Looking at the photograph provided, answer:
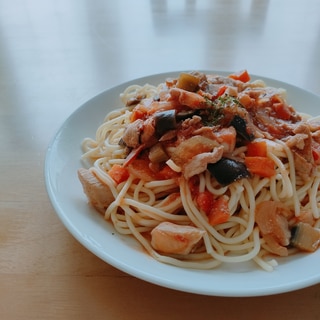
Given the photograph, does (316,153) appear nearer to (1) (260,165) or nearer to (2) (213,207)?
(1) (260,165)

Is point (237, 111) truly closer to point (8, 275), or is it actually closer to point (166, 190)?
point (166, 190)

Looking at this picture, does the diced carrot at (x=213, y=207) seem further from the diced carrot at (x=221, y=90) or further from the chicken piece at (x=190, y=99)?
the diced carrot at (x=221, y=90)

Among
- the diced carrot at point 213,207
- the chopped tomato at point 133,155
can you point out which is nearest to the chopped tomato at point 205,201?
the diced carrot at point 213,207

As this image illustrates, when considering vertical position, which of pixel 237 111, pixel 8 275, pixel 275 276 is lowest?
pixel 8 275

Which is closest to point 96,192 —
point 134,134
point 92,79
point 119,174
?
point 119,174

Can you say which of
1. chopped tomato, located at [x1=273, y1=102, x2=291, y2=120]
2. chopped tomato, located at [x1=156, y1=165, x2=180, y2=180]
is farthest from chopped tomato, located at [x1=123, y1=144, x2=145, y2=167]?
chopped tomato, located at [x1=273, y1=102, x2=291, y2=120]

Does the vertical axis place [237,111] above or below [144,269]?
above

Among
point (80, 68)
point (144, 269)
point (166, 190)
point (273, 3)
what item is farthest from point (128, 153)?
point (273, 3)
